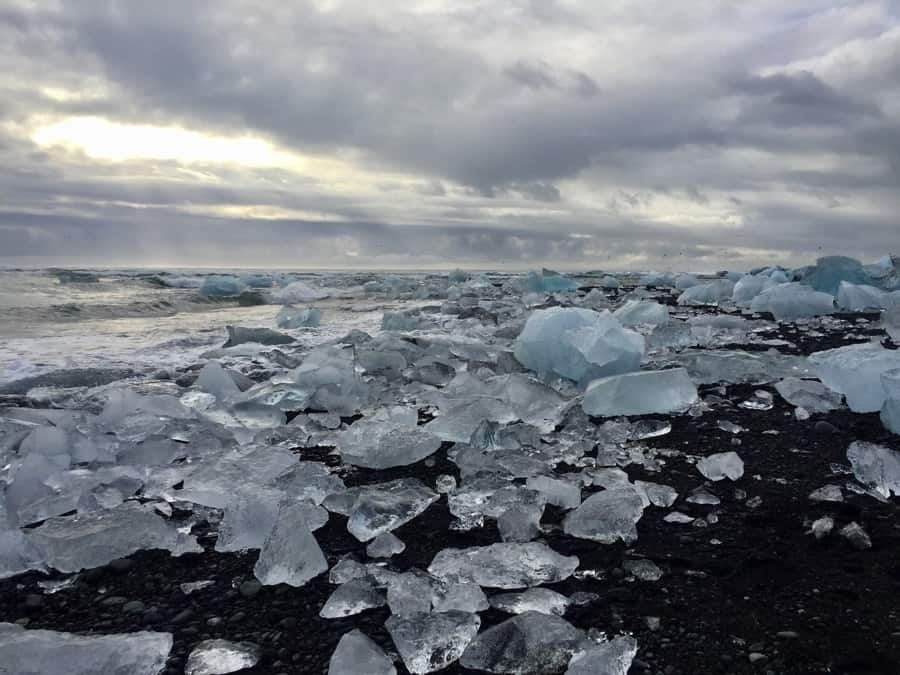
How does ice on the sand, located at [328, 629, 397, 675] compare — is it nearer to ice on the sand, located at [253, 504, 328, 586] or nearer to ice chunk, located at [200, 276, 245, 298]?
ice on the sand, located at [253, 504, 328, 586]

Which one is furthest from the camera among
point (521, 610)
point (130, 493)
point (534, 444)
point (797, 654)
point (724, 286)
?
point (724, 286)

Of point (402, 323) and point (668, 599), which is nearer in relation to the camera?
point (668, 599)

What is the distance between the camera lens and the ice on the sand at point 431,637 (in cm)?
109

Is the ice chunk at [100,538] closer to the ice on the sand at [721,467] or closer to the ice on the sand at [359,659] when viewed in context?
the ice on the sand at [359,659]

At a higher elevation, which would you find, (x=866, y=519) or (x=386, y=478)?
(x=866, y=519)

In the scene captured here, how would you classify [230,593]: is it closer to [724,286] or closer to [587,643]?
[587,643]

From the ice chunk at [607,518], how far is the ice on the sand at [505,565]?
16 centimetres

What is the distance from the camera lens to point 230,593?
1.36 m

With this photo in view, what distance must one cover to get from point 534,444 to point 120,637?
1617 mm

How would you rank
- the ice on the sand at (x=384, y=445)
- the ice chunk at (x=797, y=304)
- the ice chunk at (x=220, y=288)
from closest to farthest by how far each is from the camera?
the ice on the sand at (x=384, y=445) < the ice chunk at (x=797, y=304) < the ice chunk at (x=220, y=288)

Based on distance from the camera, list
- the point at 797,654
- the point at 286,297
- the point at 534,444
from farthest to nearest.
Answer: the point at 286,297 → the point at 534,444 → the point at 797,654

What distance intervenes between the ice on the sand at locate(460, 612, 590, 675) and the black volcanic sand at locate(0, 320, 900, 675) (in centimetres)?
6

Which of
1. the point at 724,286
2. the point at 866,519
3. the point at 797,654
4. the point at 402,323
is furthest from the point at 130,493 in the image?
the point at 724,286

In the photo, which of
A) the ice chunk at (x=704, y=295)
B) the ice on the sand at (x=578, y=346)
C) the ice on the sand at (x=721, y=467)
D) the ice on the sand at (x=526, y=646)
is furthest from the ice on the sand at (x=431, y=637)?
the ice chunk at (x=704, y=295)
